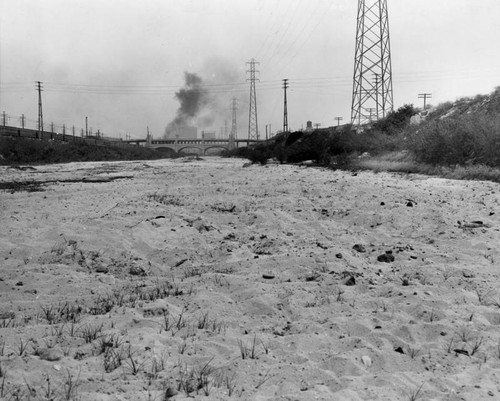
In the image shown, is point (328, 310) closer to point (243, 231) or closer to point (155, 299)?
point (155, 299)

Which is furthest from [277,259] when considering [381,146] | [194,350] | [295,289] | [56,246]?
[381,146]

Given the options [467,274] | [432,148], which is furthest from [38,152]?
[467,274]

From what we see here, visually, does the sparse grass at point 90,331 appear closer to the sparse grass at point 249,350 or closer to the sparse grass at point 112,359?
the sparse grass at point 112,359

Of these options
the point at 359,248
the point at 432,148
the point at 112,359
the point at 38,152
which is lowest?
the point at 112,359

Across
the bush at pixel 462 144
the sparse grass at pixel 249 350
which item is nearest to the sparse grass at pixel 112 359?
the sparse grass at pixel 249 350

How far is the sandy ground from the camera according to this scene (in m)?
2.97

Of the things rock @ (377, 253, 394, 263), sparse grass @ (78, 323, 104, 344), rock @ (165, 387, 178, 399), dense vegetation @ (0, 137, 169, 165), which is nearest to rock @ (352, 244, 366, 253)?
rock @ (377, 253, 394, 263)

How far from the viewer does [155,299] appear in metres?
4.42

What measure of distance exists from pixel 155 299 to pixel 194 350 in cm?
117

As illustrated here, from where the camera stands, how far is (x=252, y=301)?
439 centimetres

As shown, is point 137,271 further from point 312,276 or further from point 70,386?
point 70,386

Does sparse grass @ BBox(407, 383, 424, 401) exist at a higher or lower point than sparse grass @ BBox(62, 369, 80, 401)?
lower

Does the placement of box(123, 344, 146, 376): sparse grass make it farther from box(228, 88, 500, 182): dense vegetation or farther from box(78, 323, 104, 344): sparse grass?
box(228, 88, 500, 182): dense vegetation

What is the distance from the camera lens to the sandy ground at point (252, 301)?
2973 millimetres
